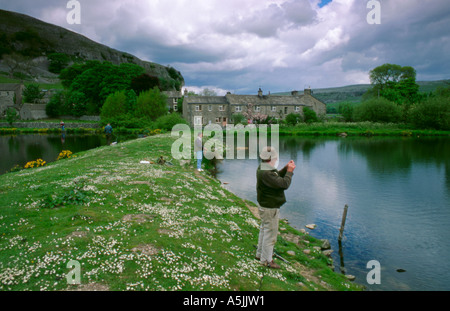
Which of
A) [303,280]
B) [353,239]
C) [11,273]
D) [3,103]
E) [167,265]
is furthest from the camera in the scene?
[3,103]

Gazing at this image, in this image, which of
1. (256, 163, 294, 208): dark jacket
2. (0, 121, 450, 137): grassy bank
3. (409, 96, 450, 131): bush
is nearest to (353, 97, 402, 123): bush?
(0, 121, 450, 137): grassy bank

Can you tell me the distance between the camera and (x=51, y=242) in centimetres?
899

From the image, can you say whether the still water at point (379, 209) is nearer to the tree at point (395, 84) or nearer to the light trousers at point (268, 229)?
the light trousers at point (268, 229)

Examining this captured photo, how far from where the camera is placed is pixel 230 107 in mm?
102812

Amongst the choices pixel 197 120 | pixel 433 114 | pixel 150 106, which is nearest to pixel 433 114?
pixel 433 114

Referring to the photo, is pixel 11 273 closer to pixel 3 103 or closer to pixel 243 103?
pixel 243 103

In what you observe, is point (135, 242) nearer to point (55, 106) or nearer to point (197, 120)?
point (197, 120)

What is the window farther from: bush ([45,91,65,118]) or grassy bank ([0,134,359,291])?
grassy bank ([0,134,359,291])

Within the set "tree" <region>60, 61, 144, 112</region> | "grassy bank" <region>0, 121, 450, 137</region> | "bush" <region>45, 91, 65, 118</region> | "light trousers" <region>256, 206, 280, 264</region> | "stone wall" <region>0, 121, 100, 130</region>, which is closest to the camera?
"light trousers" <region>256, 206, 280, 264</region>

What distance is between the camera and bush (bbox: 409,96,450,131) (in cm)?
8319

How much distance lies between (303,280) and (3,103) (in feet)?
513

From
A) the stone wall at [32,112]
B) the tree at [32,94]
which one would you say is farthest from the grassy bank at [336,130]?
the tree at [32,94]

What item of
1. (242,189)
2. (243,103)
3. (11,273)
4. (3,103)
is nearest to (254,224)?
(11,273)

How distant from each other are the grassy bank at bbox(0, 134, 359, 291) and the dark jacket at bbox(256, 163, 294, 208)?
7.84 ft
